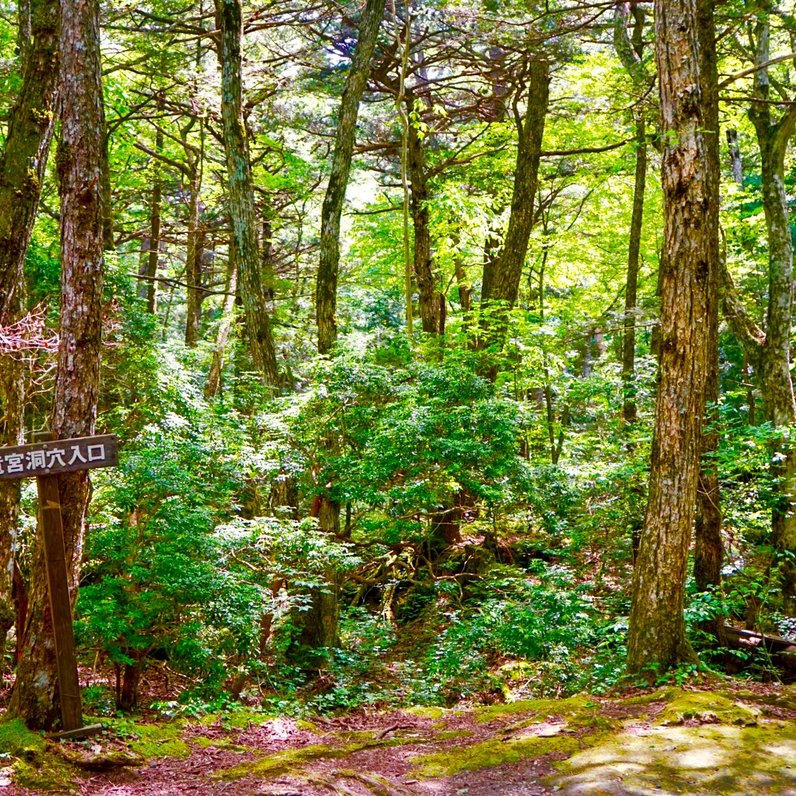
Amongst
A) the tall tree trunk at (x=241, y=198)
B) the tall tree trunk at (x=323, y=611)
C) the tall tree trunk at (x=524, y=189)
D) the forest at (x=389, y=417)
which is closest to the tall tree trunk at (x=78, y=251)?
the forest at (x=389, y=417)

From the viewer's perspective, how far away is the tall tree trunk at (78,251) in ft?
18.6

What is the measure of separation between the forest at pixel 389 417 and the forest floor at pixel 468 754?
0.10 metres

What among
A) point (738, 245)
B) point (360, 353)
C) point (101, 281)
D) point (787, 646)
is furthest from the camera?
point (738, 245)

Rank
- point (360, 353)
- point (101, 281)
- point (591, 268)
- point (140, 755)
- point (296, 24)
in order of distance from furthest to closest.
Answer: point (591, 268), point (296, 24), point (360, 353), point (101, 281), point (140, 755)

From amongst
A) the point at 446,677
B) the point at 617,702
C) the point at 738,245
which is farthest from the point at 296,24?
the point at 617,702

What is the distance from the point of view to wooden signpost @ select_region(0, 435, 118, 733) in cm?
516

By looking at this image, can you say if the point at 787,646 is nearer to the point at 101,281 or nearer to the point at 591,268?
the point at 101,281

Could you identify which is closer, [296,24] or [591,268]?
[296,24]

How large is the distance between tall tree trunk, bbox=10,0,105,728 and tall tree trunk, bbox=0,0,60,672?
5.40 feet

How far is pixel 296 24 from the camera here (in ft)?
43.9

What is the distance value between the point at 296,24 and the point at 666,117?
9.17 metres

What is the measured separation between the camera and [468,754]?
519 cm

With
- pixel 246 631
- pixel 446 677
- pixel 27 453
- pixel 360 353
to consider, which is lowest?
pixel 446 677

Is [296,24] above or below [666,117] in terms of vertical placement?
above
